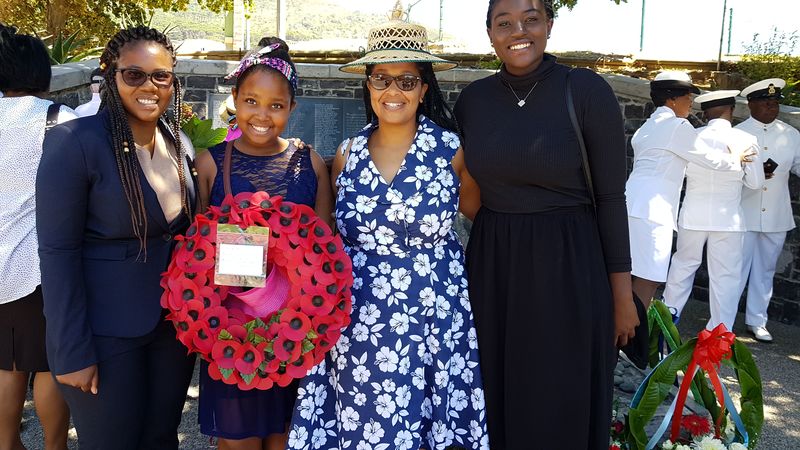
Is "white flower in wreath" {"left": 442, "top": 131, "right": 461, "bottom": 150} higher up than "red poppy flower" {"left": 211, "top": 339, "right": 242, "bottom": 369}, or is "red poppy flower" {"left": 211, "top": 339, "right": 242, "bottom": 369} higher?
"white flower in wreath" {"left": 442, "top": 131, "right": 461, "bottom": 150}

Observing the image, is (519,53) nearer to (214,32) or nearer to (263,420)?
(263,420)

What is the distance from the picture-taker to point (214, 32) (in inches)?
2434

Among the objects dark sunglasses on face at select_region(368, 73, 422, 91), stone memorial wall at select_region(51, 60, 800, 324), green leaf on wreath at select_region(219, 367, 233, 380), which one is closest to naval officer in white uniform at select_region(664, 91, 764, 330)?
stone memorial wall at select_region(51, 60, 800, 324)

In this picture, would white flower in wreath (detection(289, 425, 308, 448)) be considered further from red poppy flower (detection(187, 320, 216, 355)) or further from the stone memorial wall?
the stone memorial wall

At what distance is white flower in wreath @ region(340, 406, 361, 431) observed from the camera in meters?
2.83

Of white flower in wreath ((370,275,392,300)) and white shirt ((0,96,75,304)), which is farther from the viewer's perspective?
white shirt ((0,96,75,304))

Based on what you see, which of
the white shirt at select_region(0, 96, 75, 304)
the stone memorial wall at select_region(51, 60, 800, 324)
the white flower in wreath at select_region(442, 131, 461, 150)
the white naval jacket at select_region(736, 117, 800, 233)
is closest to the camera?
the white flower in wreath at select_region(442, 131, 461, 150)

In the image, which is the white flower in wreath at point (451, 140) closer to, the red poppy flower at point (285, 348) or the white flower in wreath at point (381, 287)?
the white flower in wreath at point (381, 287)

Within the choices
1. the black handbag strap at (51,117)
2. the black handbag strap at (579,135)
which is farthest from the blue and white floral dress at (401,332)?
the black handbag strap at (51,117)

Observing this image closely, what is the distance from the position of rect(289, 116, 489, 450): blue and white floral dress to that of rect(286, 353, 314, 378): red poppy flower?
36 cm

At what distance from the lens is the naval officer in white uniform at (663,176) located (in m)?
6.02

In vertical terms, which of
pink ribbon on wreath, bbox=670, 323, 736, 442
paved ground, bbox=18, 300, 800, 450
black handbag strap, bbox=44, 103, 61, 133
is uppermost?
black handbag strap, bbox=44, 103, 61, 133

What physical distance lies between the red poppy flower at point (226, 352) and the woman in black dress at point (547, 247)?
1038mm

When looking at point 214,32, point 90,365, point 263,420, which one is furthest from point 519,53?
point 214,32
